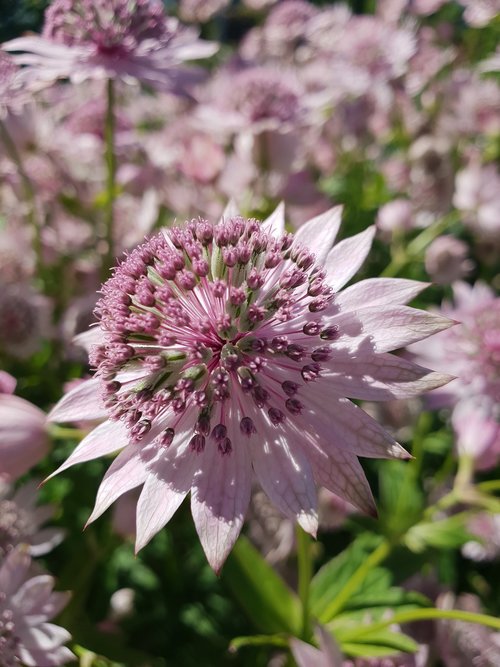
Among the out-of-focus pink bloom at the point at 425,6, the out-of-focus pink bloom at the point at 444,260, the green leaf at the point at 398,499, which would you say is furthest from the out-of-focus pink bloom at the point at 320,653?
the out-of-focus pink bloom at the point at 425,6

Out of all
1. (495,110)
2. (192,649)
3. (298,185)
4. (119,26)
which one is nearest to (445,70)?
(495,110)

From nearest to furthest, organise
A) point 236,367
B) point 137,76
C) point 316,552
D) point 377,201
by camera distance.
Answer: point 236,367 → point 137,76 → point 316,552 → point 377,201

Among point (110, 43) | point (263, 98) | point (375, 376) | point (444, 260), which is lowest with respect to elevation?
point (444, 260)

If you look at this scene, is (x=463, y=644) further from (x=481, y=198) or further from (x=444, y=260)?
(x=481, y=198)

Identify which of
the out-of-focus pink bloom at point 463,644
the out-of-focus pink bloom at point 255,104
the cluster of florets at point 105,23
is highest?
the cluster of florets at point 105,23

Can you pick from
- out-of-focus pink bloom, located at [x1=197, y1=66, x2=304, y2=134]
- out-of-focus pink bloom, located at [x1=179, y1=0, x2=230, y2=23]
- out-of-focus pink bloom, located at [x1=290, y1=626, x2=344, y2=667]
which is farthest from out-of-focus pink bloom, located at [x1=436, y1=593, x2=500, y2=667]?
out-of-focus pink bloom, located at [x1=179, y1=0, x2=230, y2=23]

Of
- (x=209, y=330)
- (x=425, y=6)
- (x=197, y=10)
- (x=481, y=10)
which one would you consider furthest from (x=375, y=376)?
(x=197, y=10)

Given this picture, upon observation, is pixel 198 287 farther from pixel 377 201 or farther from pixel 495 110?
pixel 495 110

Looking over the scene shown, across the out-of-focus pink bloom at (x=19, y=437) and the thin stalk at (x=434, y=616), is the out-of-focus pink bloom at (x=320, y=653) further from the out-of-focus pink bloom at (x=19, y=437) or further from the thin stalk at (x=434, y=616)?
the out-of-focus pink bloom at (x=19, y=437)
